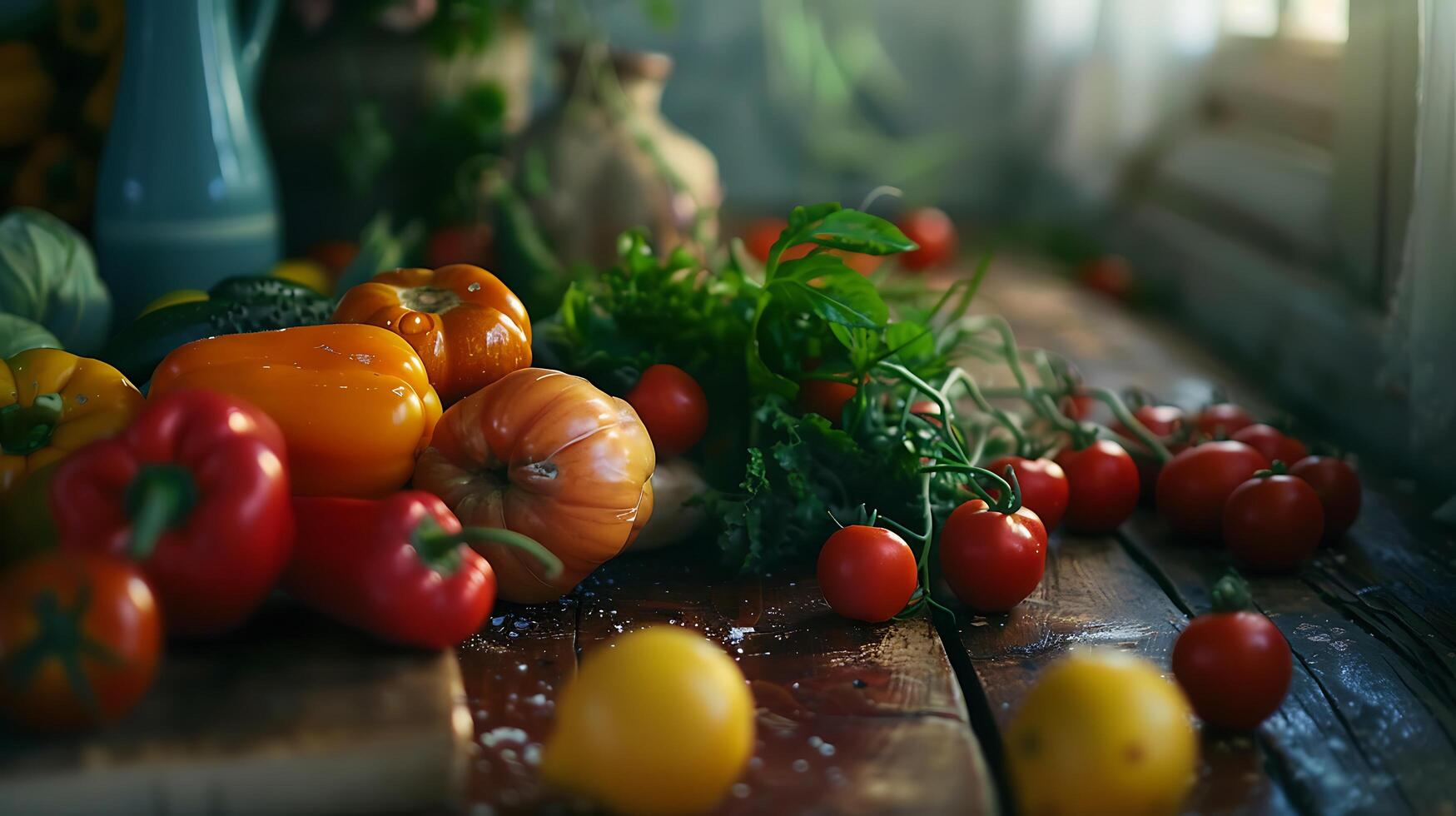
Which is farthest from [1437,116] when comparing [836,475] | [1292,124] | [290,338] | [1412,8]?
[290,338]

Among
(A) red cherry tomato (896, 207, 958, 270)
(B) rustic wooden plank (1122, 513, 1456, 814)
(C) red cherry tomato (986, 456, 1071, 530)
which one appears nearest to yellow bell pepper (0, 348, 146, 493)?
(C) red cherry tomato (986, 456, 1071, 530)

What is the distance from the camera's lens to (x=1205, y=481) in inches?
42.5

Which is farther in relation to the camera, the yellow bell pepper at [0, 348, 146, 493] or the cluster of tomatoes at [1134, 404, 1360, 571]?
the cluster of tomatoes at [1134, 404, 1360, 571]

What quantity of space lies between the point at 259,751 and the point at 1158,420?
3.11 ft

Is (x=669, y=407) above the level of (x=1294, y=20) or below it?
below

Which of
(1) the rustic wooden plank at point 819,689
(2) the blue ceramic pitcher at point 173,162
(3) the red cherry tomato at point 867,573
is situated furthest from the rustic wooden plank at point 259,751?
(2) the blue ceramic pitcher at point 173,162

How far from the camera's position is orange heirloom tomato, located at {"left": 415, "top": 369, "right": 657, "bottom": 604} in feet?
2.84

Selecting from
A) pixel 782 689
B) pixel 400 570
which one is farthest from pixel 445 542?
pixel 782 689

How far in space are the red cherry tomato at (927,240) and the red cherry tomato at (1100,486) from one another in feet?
3.57

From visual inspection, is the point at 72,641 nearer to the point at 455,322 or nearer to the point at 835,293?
the point at 455,322

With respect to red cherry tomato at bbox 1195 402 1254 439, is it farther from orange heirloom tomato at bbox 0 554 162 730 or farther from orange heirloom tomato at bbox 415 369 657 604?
orange heirloom tomato at bbox 0 554 162 730

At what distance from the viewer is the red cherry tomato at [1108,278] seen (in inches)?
82.5

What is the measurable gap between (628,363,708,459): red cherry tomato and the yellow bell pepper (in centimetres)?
39

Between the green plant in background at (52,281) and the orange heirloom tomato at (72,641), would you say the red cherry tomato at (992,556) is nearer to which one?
the orange heirloom tomato at (72,641)
